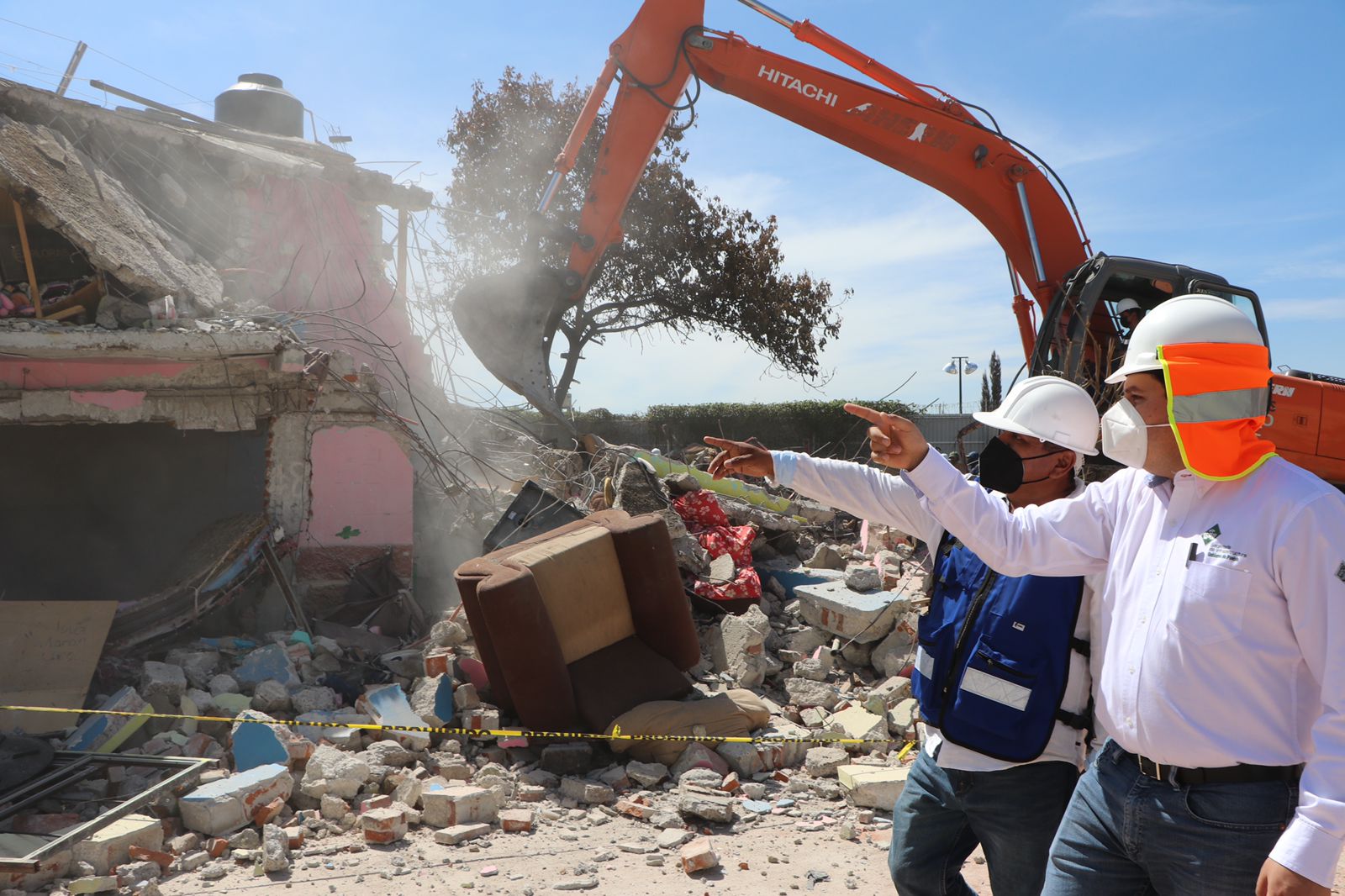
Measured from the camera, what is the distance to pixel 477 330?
891cm

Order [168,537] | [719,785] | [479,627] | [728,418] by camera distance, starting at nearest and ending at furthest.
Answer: [719,785] < [479,627] < [168,537] < [728,418]

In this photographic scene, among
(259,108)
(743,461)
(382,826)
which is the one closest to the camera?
(743,461)

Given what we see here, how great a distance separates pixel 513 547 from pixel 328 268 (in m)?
5.48

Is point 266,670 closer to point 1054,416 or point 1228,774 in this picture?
point 1054,416

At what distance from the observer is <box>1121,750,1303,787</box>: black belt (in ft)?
5.65

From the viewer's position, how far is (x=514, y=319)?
8.94 m

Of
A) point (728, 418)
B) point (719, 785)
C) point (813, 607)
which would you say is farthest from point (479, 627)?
point (728, 418)

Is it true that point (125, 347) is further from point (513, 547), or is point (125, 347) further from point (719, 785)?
point (719, 785)

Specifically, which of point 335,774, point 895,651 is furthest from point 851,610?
point 335,774

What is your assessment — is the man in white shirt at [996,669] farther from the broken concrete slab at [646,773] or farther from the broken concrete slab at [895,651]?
the broken concrete slab at [895,651]

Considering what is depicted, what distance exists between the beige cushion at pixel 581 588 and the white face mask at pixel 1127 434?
395 cm

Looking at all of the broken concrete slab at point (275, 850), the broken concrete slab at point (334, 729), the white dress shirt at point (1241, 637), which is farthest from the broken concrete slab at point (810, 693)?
the white dress shirt at point (1241, 637)

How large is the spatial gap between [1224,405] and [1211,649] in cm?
46

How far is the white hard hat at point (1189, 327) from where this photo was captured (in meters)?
1.85
